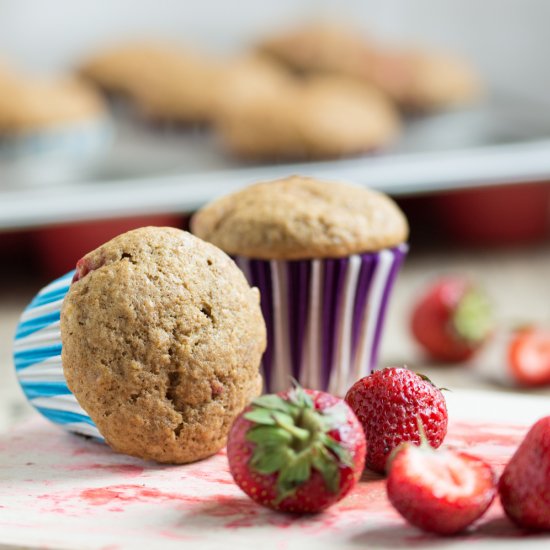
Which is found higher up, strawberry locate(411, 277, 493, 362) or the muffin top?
the muffin top

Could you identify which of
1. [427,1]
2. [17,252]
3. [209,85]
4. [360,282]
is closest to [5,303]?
[17,252]

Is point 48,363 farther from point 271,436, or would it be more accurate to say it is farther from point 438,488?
point 438,488

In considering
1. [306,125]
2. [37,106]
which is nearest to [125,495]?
[306,125]

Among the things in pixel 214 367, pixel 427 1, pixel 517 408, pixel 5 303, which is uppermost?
pixel 427 1

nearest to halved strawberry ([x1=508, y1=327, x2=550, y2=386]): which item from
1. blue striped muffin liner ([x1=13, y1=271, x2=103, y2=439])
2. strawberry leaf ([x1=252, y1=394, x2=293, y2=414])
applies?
blue striped muffin liner ([x1=13, y1=271, x2=103, y2=439])

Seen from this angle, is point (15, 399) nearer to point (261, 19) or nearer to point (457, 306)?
point (457, 306)

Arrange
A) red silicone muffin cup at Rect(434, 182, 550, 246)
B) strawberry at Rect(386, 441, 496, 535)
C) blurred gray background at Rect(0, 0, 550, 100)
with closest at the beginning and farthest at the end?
strawberry at Rect(386, 441, 496, 535)
red silicone muffin cup at Rect(434, 182, 550, 246)
blurred gray background at Rect(0, 0, 550, 100)

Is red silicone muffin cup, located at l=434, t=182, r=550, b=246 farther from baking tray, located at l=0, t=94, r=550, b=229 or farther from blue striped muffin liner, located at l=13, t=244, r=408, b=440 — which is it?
blue striped muffin liner, located at l=13, t=244, r=408, b=440
